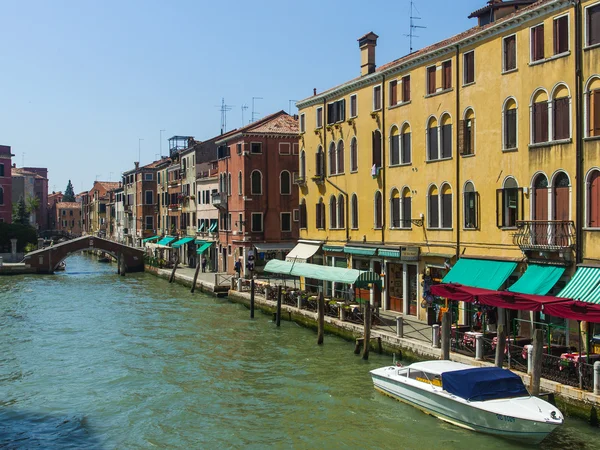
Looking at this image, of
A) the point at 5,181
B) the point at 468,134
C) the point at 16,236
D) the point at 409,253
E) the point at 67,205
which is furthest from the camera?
the point at 67,205

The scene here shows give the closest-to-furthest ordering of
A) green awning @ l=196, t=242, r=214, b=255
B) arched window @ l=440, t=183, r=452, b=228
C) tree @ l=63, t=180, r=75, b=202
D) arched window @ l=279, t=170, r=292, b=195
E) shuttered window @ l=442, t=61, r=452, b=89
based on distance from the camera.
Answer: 1. shuttered window @ l=442, t=61, r=452, b=89
2. arched window @ l=440, t=183, r=452, b=228
3. arched window @ l=279, t=170, r=292, b=195
4. green awning @ l=196, t=242, r=214, b=255
5. tree @ l=63, t=180, r=75, b=202

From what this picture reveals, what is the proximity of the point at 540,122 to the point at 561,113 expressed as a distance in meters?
0.88

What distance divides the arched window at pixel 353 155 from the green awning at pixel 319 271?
15.3ft

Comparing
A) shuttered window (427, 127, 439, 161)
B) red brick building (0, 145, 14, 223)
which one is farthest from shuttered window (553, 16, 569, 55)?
red brick building (0, 145, 14, 223)

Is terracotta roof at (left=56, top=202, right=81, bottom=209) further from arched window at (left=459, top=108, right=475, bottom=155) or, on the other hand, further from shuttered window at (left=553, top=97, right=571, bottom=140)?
shuttered window at (left=553, top=97, right=571, bottom=140)

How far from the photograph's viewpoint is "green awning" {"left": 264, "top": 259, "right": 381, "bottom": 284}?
84.3ft

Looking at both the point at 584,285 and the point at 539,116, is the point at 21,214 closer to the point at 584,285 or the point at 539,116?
the point at 539,116

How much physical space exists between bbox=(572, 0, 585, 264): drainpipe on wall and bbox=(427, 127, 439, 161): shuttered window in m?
6.89

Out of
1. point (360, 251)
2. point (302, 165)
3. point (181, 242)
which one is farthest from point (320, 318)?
point (181, 242)

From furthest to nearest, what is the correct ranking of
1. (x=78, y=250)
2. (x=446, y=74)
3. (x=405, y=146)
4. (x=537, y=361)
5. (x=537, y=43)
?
(x=78, y=250), (x=405, y=146), (x=446, y=74), (x=537, y=43), (x=537, y=361)

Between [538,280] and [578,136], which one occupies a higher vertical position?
[578,136]

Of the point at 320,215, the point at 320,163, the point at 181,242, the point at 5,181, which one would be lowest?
the point at 181,242

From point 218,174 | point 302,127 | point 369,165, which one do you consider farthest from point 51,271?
point 369,165

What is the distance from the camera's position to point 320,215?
3359cm
